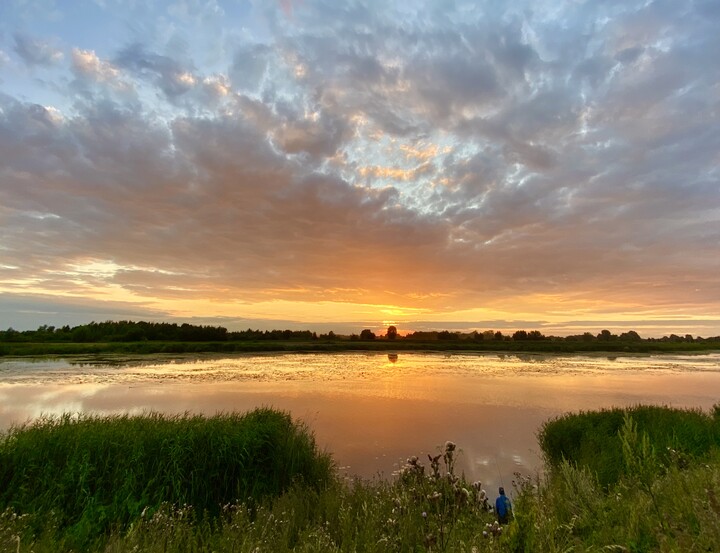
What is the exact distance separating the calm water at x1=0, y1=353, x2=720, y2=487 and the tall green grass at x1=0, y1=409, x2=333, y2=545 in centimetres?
259

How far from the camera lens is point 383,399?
25.4 metres

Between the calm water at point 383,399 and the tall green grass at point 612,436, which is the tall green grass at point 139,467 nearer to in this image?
the calm water at point 383,399

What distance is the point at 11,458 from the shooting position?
1003cm

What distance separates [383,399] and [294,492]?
1614 centimetres

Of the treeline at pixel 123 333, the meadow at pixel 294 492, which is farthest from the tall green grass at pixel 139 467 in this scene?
the treeline at pixel 123 333

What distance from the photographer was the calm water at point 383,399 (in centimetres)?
1523

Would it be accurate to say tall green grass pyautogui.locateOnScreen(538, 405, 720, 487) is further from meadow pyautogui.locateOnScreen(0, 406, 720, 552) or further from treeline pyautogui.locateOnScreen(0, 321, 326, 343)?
treeline pyautogui.locateOnScreen(0, 321, 326, 343)

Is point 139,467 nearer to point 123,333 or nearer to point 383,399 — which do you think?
point 383,399

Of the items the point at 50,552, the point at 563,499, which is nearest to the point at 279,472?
the point at 50,552

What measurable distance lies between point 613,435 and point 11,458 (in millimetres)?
17850

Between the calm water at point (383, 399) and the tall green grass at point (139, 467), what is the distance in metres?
2.59

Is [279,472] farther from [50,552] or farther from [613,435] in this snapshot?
[613,435]

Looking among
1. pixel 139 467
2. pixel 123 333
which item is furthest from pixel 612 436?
pixel 123 333

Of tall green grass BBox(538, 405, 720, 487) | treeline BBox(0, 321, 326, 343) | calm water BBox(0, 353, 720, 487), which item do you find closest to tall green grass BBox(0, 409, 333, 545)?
calm water BBox(0, 353, 720, 487)
